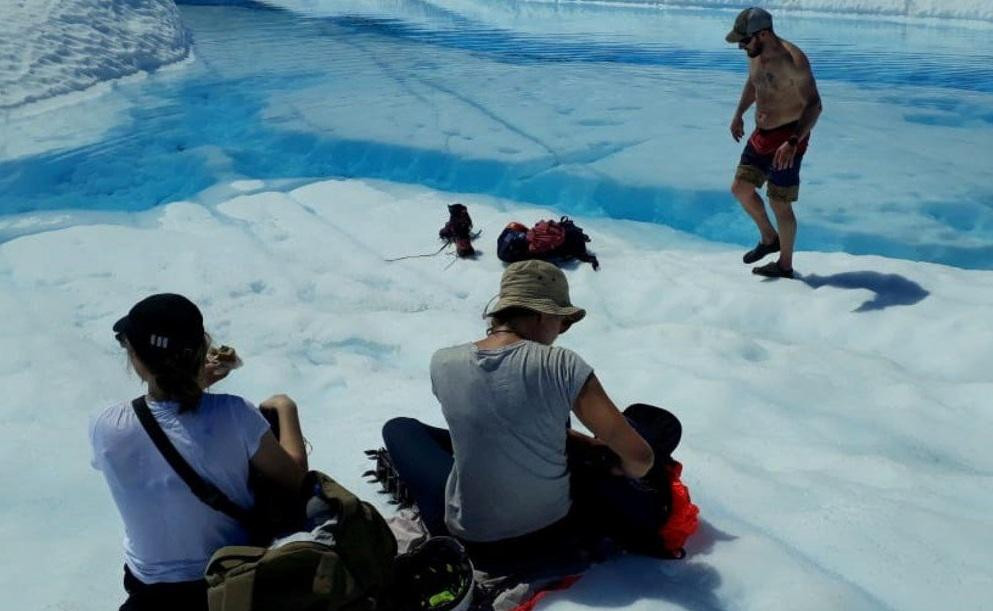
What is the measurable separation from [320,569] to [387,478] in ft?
4.01

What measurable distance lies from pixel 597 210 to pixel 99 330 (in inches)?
193

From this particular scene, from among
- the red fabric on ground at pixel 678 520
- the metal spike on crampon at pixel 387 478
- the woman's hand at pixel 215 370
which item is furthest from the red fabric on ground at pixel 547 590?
the woman's hand at pixel 215 370

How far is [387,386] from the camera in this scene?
4926 millimetres

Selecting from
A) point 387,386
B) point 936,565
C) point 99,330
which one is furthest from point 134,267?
point 936,565

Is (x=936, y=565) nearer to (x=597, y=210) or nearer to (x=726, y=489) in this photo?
(x=726, y=489)

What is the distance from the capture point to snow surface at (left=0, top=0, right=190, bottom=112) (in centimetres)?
1364

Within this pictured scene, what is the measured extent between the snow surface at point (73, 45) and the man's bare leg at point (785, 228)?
11.5 meters

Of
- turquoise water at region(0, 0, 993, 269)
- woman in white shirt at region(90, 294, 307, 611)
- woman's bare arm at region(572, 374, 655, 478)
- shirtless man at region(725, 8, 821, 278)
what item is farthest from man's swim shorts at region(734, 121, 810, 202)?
woman in white shirt at region(90, 294, 307, 611)

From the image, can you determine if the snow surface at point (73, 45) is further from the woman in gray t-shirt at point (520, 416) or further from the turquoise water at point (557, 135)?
the woman in gray t-shirt at point (520, 416)

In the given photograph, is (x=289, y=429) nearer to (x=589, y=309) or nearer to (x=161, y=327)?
(x=161, y=327)

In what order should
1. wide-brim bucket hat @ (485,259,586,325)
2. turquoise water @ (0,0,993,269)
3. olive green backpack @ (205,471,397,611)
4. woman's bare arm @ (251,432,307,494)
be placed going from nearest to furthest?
olive green backpack @ (205,471,397,611)
woman's bare arm @ (251,432,307,494)
wide-brim bucket hat @ (485,259,586,325)
turquoise water @ (0,0,993,269)

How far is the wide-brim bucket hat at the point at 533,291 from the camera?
108 inches

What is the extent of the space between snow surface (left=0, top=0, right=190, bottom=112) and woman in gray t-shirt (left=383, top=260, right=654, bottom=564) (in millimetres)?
12500

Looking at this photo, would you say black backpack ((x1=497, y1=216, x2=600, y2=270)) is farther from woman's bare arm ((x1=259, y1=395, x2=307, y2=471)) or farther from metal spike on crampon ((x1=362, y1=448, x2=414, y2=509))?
woman's bare arm ((x1=259, y1=395, x2=307, y2=471))
